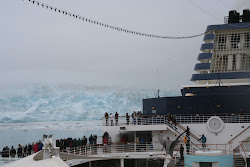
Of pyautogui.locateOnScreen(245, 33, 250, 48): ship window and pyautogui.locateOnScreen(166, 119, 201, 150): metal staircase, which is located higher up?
pyautogui.locateOnScreen(245, 33, 250, 48): ship window

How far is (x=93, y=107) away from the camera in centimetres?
11912

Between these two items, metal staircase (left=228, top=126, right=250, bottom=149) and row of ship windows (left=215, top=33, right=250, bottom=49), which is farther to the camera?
row of ship windows (left=215, top=33, right=250, bottom=49)

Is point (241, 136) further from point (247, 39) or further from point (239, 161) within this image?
point (247, 39)

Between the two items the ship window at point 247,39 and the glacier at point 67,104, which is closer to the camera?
the ship window at point 247,39

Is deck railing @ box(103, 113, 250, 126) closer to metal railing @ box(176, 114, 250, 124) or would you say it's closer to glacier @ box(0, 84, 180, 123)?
metal railing @ box(176, 114, 250, 124)

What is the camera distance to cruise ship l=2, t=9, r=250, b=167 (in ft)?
65.6

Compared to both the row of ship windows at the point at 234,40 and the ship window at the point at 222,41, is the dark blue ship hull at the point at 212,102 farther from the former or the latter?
the ship window at the point at 222,41

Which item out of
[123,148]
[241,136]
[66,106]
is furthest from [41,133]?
[241,136]

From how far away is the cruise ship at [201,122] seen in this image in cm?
2000

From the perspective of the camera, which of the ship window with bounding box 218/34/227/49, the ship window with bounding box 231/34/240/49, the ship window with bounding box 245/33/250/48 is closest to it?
the ship window with bounding box 245/33/250/48

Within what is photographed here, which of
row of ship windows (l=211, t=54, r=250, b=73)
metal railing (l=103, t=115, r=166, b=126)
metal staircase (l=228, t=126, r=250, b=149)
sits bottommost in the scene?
metal staircase (l=228, t=126, r=250, b=149)

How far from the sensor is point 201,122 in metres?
25.1

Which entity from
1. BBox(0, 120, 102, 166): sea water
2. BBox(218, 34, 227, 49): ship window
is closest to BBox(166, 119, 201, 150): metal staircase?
BBox(218, 34, 227, 49): ship window

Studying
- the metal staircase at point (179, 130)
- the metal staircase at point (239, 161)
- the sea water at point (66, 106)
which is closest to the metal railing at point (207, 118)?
the metal staircase at point (179, 130)
